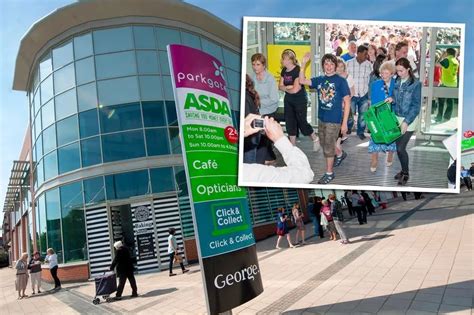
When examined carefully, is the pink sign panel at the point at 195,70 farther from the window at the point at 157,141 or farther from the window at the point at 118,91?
the window at the point at 118,91

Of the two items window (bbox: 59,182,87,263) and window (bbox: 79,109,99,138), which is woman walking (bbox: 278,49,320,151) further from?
window (bbox: 59,182,87,263)

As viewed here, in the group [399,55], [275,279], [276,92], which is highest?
[399,55]

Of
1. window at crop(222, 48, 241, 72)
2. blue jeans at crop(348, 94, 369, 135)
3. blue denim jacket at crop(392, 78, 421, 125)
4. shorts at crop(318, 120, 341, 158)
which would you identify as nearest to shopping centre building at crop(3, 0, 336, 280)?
window at crop(222, 48, 241, 72)

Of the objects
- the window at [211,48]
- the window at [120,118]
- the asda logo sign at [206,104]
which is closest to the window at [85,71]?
the window at [120,118]

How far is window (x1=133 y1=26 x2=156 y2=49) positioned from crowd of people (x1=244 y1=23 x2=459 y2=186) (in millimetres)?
10798

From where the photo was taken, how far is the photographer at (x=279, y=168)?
16.9ft

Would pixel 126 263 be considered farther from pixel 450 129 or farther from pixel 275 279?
pixel 450 129

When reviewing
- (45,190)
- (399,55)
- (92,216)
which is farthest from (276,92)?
(45,190)

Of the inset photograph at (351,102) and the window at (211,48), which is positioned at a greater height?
the window at (211,48)

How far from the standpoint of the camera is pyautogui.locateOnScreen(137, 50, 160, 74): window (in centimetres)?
1430

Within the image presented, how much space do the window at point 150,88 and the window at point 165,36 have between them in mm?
1598

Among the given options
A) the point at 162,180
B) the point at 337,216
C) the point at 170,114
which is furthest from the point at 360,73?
the point at 170,114

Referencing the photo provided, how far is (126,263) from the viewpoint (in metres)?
8.23

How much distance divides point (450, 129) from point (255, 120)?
2.80 metres
